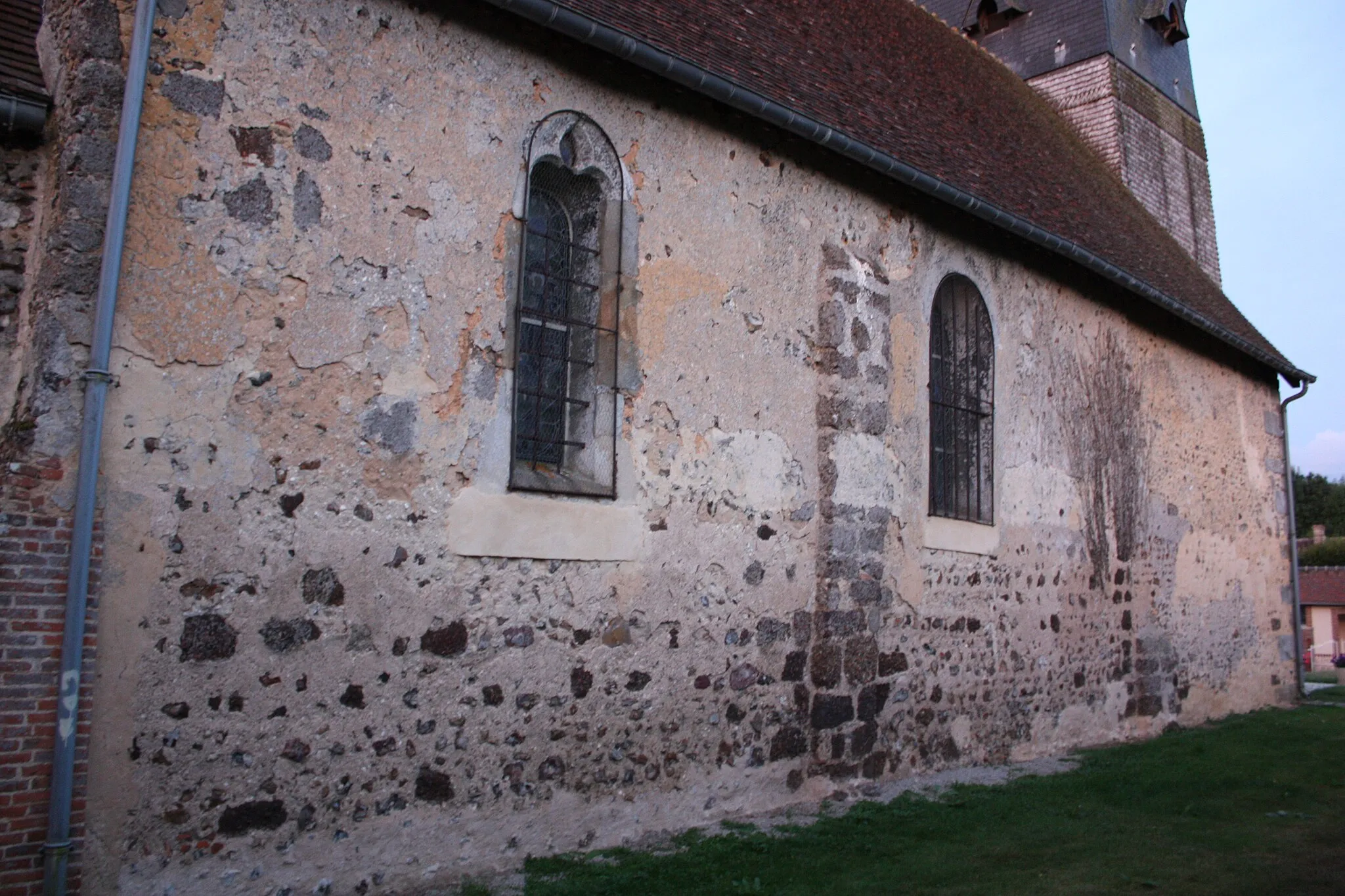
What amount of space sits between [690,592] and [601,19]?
329 cm

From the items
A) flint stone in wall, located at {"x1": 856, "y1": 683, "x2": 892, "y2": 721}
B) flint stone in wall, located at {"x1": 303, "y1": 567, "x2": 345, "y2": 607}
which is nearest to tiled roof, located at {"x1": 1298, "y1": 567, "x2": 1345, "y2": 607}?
flint stone in wall, located at {"x1": 856, "y1": 683, "x2": 892, "y2": 721}

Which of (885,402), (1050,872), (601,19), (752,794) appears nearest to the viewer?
(1050,872)

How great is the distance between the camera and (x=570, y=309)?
625cm

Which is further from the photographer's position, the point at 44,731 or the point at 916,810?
the point at 916,810

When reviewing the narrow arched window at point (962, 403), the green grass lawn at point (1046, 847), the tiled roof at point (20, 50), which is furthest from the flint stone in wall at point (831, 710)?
the tiled roof at point (20, 50)

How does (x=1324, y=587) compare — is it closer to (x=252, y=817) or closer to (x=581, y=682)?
(x=581, y=682)

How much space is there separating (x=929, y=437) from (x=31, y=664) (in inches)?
243

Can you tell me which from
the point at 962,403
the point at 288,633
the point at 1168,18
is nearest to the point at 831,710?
the point at 962,403

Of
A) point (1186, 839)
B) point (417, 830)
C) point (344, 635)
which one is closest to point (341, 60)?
point (344, 635)

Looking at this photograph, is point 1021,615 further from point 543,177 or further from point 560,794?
point 543,177

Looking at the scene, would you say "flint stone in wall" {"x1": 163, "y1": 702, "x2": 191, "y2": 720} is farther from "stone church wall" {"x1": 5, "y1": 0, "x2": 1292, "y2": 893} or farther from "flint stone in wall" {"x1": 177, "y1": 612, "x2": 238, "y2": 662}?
"flint stone in wall" {"x1": 177, "y1": 612, "x2": 238, "y2": 662}

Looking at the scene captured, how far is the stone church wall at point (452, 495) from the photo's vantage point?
15.1 ft

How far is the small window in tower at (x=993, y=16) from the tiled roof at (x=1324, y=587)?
2918cm

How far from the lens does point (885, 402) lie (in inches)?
312
